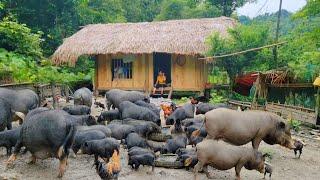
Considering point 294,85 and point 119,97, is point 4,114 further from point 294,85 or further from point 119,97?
point 294,85

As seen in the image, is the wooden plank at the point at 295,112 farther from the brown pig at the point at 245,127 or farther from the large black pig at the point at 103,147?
the large black pig at the point at 103,147

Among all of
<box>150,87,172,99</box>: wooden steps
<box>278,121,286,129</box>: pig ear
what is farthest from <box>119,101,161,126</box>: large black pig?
<box>150,87,172,99</box>: wooden steps

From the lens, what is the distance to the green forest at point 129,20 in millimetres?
16234

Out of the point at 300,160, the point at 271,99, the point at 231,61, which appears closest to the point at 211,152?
the point at 300,160

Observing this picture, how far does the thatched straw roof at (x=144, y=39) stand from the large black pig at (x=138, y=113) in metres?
10.8

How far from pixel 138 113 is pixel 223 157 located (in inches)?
206

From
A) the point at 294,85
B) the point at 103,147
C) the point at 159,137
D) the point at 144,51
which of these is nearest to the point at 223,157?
the point at 103,147

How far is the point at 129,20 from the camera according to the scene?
42.6m

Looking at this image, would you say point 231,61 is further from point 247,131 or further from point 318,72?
point 247,131

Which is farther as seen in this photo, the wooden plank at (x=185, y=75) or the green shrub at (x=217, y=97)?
the wooden plank at (x=185, y=75)

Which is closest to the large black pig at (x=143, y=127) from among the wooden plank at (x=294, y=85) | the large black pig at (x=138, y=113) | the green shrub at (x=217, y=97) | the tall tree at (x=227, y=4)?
the large black pig at (x=138, y=113)

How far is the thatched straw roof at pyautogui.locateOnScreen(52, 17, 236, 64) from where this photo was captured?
25125mm

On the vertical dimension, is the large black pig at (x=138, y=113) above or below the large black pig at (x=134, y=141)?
above

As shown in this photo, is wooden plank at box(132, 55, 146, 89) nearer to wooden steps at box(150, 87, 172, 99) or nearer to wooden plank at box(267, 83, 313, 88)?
wooden steps at box(150, 87, 172, 99)
